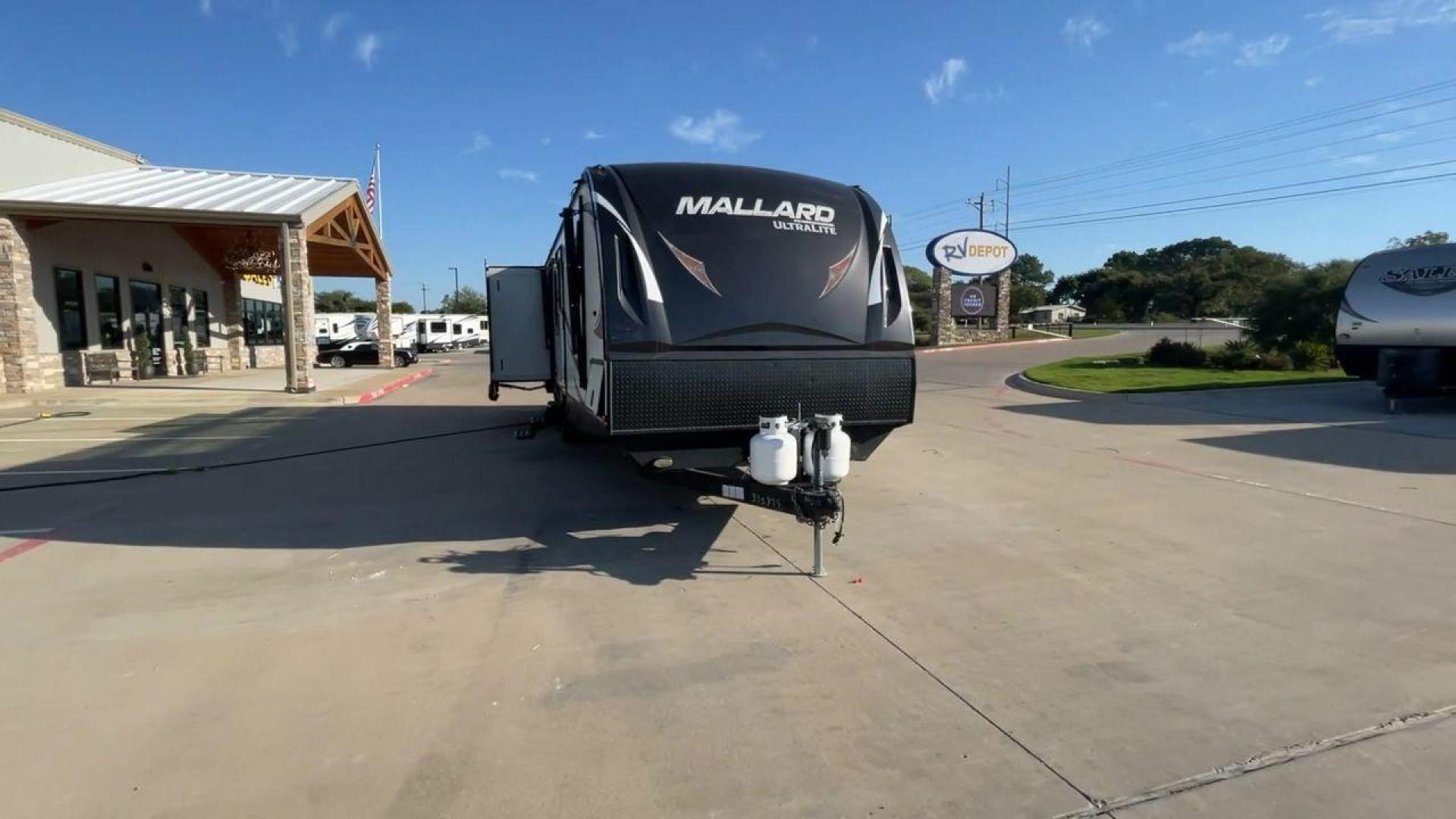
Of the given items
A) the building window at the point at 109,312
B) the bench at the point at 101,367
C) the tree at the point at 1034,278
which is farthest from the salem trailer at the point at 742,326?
the tree at the point at 1034,278

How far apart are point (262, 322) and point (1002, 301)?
34.6 m

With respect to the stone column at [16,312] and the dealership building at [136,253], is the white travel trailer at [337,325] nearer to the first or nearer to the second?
the dealership building at [136,253]

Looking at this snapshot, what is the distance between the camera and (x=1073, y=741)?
10.5ft

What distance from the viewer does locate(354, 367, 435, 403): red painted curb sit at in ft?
58.1

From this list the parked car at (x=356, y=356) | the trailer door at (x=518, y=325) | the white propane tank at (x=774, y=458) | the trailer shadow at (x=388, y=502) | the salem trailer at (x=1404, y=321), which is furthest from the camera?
the parked car at (x=356, y=356)

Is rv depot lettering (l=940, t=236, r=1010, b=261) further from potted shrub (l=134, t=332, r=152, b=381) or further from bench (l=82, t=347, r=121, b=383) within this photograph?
bench (l=82, t=347, r=121, b=383)

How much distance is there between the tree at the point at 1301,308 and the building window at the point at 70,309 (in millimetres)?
31941

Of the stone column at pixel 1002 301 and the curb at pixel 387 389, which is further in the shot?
the stone column at pixel 1002 301

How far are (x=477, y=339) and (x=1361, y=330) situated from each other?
180 feet

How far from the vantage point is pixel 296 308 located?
17.8m

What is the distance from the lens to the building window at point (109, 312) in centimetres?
1975

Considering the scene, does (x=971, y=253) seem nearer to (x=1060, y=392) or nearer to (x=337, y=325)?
(x=1060, y=392)

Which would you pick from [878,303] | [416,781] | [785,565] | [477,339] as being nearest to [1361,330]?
[878,303]

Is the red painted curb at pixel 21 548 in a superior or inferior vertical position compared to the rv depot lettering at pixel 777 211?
inferior
